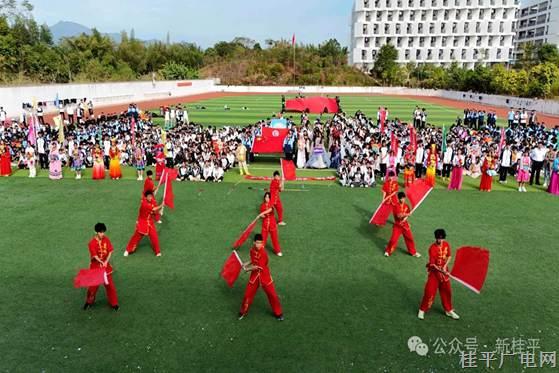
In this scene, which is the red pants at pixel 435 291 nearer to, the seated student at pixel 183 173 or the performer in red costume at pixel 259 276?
the performer in red costume at pixel 259 276

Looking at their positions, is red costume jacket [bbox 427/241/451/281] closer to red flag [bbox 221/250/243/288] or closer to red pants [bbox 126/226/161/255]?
red flag [bbox 221/250/243/288]

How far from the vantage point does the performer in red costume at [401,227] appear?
9141mm

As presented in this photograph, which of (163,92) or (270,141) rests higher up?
(163,92)

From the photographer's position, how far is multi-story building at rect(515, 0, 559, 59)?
8344 centimetres

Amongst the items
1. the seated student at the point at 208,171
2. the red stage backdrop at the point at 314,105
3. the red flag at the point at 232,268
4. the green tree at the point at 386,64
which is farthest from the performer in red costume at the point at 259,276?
the green tree at the point at 386,64

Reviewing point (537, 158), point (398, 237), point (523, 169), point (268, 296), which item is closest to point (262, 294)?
point (268, 296)

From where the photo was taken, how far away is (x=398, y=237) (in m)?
9.34

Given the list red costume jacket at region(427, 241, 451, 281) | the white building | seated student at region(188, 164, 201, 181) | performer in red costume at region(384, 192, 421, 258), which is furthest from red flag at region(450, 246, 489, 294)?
the white building

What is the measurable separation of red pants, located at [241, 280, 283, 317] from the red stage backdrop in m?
20.8

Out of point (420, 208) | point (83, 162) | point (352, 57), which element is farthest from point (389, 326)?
point (352, 57)

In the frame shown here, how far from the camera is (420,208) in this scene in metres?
12.8

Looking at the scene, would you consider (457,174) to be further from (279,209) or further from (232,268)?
(232,268)

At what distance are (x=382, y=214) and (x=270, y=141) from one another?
28.3 ft

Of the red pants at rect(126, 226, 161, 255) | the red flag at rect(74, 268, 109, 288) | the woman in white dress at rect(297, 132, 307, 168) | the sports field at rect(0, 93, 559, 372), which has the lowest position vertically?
the sports field at rect(0, 93, 559, 372)
